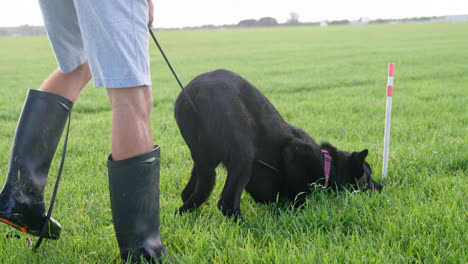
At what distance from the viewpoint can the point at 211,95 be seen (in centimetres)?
238

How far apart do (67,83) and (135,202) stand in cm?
95

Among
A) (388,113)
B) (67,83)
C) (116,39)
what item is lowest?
(388,113)

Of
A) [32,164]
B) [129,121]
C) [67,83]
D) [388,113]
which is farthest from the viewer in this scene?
[388,113]

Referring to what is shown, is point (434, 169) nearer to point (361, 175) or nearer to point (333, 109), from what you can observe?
point (361, 175)

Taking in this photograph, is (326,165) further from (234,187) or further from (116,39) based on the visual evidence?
(116,39)

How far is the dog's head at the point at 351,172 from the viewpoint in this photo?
300 cm

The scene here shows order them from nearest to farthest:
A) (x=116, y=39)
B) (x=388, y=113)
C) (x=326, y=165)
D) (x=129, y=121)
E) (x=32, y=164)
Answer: (x=116, y=39)
(x=129, y=121)
(x=32, y=164)
(x=326, y=165)
(x=388, y=113)

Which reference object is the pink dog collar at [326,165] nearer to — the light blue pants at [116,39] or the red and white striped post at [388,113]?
the red and white striped post at [388,113]

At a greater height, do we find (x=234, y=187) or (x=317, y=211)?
(x=234, y=187)

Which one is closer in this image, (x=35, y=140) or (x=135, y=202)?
(x=135, y=202)

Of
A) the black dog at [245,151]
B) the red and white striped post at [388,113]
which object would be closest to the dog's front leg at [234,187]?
the black dog at [245,151]

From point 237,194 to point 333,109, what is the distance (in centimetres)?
428

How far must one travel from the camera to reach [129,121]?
185 cm

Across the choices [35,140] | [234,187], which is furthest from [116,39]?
[234,187]
